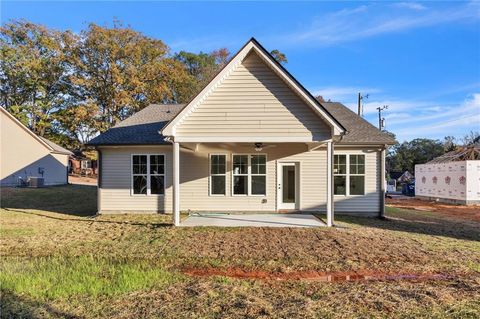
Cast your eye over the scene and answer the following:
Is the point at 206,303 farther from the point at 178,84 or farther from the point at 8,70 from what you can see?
the point at 8,70

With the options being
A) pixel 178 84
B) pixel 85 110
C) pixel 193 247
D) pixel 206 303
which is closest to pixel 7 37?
pixel 85 110

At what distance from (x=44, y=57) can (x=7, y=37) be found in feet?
14.8

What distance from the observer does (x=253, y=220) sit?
39.5 feet

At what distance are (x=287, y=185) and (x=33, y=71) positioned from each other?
37.7 metres

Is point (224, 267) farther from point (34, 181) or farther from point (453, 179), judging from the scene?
point (34, 181)

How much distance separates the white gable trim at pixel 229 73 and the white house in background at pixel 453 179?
16.7 meters

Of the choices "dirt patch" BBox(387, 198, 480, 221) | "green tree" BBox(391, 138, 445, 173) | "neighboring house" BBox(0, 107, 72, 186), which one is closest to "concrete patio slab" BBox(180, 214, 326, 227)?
"dirt patch" BBox(387, 198, 480, 221)

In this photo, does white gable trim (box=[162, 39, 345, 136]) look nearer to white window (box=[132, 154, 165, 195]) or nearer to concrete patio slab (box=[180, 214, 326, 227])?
concrete patio slab (box=[180, 214, 326, 227])

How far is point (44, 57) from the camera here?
39.9 metres

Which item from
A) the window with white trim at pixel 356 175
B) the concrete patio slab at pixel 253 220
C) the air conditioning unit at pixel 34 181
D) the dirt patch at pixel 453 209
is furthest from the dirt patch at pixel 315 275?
the air conditioning unit at pixel 34 181

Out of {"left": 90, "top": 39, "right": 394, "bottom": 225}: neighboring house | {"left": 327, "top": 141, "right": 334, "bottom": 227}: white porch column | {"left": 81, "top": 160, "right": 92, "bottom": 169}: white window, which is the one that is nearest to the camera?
{"left": 327, "top": 141, "right": 334, "bottom": 227}: white porch column

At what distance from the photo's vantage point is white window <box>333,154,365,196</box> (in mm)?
14109

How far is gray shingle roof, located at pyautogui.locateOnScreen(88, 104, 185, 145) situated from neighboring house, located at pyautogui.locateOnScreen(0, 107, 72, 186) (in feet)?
50.0

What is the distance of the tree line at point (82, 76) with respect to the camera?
37531 mm
